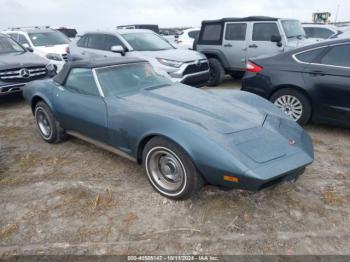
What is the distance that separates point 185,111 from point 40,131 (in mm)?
2921

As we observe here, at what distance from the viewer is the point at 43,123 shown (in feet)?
16.7

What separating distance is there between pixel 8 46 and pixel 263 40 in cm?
689

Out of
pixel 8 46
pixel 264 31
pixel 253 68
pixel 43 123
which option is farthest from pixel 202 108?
pixel 8 46

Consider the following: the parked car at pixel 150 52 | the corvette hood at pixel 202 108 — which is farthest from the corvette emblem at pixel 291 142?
the parked car at pixel 150 52

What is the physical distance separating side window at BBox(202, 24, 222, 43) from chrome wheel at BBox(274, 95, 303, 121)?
4437 millimetres

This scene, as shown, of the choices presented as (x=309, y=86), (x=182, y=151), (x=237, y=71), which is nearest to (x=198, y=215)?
(x=182, y=151)

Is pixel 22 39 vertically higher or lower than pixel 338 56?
lower

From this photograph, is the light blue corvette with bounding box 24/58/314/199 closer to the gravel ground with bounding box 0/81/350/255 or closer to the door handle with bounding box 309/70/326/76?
the gravel ground with bounding box 0/81/350/255

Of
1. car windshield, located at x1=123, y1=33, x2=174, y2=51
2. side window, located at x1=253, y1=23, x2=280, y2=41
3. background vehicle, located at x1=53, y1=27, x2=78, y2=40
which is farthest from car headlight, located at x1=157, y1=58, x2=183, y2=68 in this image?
background vehicle, located at x1=53, y1=27, x2=78, y2=40

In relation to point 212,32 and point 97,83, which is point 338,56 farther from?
point 212,32

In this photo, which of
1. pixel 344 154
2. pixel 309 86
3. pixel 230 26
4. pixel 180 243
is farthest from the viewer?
pixel 230 26

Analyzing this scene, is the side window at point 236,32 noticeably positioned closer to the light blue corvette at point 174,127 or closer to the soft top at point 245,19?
the soft top at point 245,19

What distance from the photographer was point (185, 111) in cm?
345

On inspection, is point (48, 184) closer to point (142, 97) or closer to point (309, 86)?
point (142, 97)
